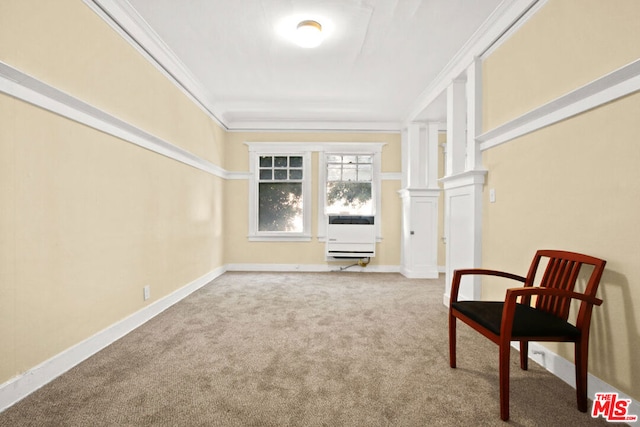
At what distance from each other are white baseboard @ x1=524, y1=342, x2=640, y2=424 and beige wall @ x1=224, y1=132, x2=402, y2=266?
3.32m

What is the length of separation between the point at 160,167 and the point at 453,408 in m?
3.32

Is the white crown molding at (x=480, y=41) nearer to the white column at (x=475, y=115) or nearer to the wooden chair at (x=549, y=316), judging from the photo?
the white column at (x=475, y=115)

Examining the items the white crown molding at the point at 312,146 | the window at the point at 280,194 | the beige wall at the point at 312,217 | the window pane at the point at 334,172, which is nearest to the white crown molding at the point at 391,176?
the beige wall at the point at 312,217

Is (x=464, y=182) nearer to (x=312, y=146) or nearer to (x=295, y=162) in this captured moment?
(x=312, y=146)

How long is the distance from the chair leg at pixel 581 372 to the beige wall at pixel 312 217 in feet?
13.5

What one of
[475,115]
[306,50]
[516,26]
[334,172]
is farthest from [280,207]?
[516,26]

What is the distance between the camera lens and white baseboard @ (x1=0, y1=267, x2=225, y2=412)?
5.64 feet

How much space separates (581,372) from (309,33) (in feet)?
10.3

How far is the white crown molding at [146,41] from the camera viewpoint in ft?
8.17

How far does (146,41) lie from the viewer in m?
3.01

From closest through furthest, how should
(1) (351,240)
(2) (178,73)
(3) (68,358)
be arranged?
(3) (68,358) < (2) (178,73) < (1) (351,240)

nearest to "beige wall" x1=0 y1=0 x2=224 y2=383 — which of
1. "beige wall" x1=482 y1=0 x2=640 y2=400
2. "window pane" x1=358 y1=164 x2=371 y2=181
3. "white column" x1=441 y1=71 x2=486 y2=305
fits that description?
"white column" x1=441 y1=71 x2=486 y2=305

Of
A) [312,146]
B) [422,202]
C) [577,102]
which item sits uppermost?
[312,146]

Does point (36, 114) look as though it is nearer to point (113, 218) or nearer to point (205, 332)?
point (113, 218)
